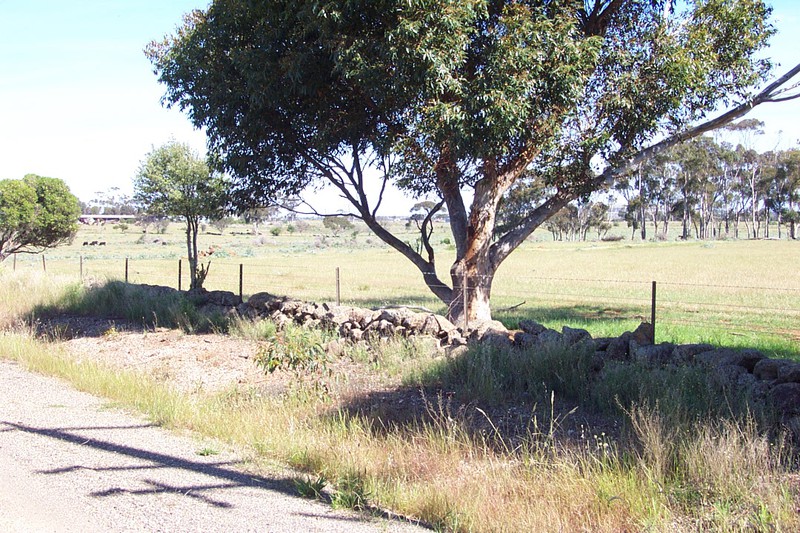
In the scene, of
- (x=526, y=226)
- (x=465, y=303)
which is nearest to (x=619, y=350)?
(x=465, y=303)

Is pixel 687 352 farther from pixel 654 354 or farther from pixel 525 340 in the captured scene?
pixel 525 340

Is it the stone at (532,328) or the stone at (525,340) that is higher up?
the stone at (532,328)

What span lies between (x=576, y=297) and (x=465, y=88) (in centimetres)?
1364

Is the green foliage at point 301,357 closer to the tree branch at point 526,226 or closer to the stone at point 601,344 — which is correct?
the stone at point 601,344

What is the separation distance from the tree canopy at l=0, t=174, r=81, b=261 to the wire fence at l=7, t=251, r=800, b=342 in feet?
9.48

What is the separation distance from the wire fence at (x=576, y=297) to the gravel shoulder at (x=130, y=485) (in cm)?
761

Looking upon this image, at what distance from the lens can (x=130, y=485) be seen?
5598 millimetres

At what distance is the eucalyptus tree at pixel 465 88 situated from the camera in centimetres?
1088

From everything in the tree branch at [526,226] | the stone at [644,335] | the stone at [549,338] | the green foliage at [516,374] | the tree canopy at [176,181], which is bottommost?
the green foliage at [516,374]

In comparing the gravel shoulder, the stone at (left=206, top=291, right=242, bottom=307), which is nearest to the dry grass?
the gravel shoulder

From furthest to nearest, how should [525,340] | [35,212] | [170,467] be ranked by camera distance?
1. [35,212]
2. [525,340]
3. [170,467]

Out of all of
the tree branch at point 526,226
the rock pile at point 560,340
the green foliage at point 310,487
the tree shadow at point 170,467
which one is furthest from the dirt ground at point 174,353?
the tree branch at point 526,226

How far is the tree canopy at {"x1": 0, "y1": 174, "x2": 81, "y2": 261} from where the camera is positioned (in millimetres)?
26500

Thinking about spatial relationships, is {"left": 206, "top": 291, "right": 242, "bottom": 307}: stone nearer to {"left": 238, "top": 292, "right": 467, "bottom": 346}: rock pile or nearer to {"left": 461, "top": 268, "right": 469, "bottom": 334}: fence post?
{"left": 238, "top": 292, "right": 467, "bottom": 346}: rock pile
